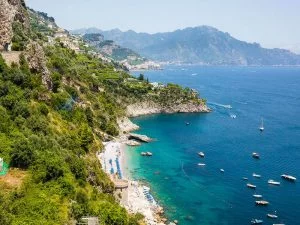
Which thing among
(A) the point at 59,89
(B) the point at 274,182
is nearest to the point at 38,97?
(A) the point at 59,89

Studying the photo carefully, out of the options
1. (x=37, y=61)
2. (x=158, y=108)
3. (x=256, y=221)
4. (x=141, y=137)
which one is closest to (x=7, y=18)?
(x=37, y=61)

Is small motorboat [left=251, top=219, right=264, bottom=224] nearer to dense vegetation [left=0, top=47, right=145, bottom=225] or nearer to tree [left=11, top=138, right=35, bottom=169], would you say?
dense vegetation [left=0, top=47, right=145, bottom=225]

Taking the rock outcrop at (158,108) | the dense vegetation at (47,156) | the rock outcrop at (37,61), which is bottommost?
the rock outcrop at (158,108)

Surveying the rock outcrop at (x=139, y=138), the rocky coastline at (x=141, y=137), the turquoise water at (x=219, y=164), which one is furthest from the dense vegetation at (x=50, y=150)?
the turquoise water at (x=219, y=164)

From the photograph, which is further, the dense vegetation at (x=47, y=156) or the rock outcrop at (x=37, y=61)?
the rock outcrop at (x=37, y=61)

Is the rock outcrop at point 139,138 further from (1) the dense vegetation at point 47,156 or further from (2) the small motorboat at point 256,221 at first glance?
(2) the small motorboat at point 256,221

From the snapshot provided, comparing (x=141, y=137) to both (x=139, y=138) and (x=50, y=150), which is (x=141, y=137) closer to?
(x=139, y=138)
